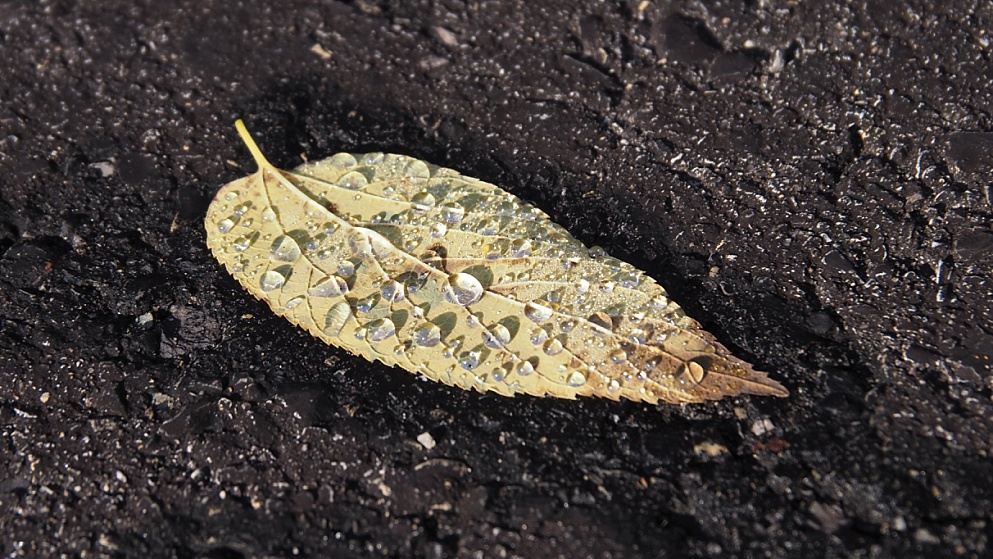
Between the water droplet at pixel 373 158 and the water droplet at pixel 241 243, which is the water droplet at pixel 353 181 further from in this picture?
the water droplet at pixel 241 243

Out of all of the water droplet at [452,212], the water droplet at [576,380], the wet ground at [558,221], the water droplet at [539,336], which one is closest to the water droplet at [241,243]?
the wet ground at [558,221]

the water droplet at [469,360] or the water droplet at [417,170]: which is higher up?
the water droplet at [417,170]

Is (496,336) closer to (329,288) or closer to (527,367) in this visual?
(527,367)

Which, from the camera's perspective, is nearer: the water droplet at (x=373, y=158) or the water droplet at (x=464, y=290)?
the water droplet at (x=464, y=290)

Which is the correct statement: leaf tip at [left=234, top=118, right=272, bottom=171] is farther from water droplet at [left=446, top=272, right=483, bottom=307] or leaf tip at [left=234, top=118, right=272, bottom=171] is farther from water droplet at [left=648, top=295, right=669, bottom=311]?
water droplet at [left=648, top=295, right=669, bottom=311]

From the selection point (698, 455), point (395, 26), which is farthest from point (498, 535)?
point (395, 26)

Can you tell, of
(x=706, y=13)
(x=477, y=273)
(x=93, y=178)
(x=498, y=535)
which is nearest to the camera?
(x=498, y=535)

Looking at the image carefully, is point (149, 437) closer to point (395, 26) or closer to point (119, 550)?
point (119, 550)
